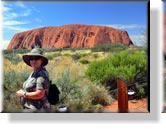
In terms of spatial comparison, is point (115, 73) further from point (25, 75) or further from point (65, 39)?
point (25, 75)

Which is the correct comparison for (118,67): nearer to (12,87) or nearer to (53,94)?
(53,94)

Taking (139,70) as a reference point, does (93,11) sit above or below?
above

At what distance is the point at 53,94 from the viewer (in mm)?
9414

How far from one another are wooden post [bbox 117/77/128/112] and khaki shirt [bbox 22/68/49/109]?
1631 millimetres

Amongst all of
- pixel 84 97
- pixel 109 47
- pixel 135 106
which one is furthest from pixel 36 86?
pixel 135 106

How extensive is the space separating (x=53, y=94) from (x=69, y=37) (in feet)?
4.41

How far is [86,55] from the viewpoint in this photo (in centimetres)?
939

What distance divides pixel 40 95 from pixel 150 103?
2.45 m

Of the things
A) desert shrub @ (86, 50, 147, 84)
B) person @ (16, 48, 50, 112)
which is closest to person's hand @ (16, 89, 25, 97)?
person @ (16, 48, 50, 112)

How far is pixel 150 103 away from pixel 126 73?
2.80ft

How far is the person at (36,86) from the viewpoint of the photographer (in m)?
9.32

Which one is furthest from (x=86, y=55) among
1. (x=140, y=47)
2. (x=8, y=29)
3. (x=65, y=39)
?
(x=8, y=29)

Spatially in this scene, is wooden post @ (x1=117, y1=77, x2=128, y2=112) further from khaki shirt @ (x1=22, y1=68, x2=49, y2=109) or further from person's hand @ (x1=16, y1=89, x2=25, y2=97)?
person's hand @ (x1=16, y1=89, x2=25, y2=97)
